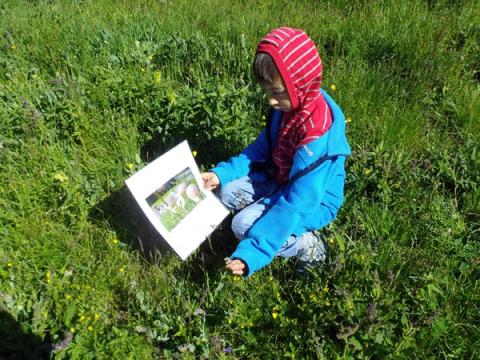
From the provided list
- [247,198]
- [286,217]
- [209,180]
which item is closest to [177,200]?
[209,180]

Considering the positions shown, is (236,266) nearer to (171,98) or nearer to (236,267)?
(236,267)

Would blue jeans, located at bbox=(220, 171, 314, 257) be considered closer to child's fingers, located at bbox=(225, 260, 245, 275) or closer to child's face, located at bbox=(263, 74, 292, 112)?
child's fingers, located at bbox=(225, 260, 245, 275)

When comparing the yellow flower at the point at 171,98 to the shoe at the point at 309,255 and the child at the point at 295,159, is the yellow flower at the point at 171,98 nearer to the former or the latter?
the child at the point at 295,159

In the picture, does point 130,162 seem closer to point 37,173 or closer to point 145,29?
point 37,173

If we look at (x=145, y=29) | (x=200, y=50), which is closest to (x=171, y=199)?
(x=200, y=50)

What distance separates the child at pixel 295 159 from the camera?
213 centimetres

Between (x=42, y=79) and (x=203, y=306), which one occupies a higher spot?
(x=42, y=79)

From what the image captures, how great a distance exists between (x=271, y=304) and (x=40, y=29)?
11.5 feet

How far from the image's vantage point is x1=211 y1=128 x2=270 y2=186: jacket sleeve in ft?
9.23

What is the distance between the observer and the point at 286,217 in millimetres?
2256

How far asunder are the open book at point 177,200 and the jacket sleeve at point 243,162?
0.55 ft

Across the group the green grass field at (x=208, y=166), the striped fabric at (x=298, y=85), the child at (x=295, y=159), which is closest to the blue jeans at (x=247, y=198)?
the child at (x=295, y=159)

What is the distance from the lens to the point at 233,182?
2854mm

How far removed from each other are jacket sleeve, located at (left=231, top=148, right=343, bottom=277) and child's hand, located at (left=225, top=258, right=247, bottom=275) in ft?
0.26
